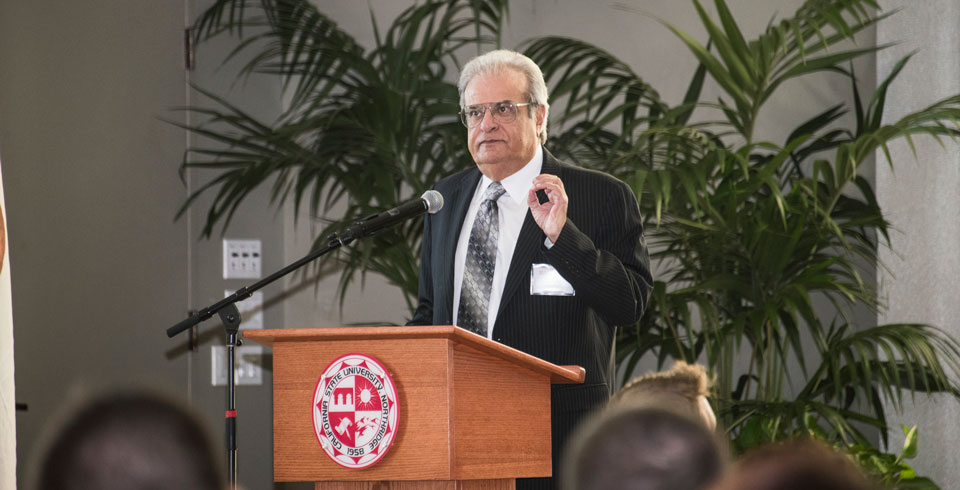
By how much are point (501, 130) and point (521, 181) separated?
0.42 ft

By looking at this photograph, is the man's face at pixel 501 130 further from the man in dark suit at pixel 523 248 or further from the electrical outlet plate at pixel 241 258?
the electrical outlet plate at pixel 241 258

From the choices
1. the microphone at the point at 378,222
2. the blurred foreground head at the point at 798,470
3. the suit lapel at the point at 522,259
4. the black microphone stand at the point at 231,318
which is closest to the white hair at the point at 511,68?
the suit lapel at the point at 522,259

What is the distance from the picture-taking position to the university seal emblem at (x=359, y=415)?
5.36 feet

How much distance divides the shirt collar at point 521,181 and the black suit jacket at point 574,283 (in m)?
0.03

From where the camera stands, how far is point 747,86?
353cm

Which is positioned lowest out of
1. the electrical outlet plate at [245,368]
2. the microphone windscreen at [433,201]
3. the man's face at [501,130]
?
the electrical outlet plate at [245,368]

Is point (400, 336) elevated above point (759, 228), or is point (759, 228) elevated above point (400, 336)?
point (759, 228)

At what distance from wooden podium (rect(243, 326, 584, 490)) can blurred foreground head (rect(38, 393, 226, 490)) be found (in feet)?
3.45

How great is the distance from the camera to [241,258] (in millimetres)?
4535

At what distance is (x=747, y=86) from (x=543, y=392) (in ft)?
6.59

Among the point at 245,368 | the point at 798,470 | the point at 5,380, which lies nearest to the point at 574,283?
the point at 5,380

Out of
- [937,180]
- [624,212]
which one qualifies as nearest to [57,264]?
[624,212]

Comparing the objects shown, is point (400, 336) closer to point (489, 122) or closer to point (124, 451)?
point (489, 122)

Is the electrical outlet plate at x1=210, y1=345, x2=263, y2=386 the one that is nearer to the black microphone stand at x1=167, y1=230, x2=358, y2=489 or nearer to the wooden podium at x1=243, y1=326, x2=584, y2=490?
the black microphone stand at x1=167, y1=230, x2=358, y2=489
